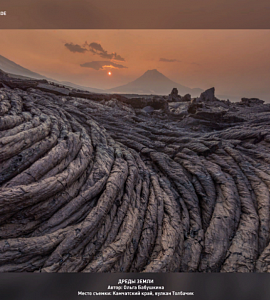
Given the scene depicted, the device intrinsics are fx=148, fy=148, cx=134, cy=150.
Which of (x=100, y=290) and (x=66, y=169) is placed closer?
(x=100, y=290)

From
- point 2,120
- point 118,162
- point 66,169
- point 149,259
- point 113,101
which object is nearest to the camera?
point 149,259

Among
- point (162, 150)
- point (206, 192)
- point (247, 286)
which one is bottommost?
point (247, 286)

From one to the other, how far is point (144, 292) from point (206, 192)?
3.57 meters

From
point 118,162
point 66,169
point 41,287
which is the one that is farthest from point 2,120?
Result: point 41,287

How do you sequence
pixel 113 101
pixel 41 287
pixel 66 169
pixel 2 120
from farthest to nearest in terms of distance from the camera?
pixel 113 101, pixel 2 120, pixel 66 169, pixel 41 287

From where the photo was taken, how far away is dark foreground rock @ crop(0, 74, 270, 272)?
3.49m

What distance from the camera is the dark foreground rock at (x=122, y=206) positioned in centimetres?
349

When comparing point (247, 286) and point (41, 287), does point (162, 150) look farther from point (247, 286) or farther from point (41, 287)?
point (41, 287)

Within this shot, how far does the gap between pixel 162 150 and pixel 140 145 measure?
1127mm

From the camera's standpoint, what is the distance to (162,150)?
741 cm

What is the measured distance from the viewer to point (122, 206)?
4.51 metres

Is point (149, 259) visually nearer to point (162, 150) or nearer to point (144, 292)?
point (144, 292)

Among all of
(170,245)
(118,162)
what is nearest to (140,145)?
(118,162)

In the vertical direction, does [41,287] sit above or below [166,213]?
below
